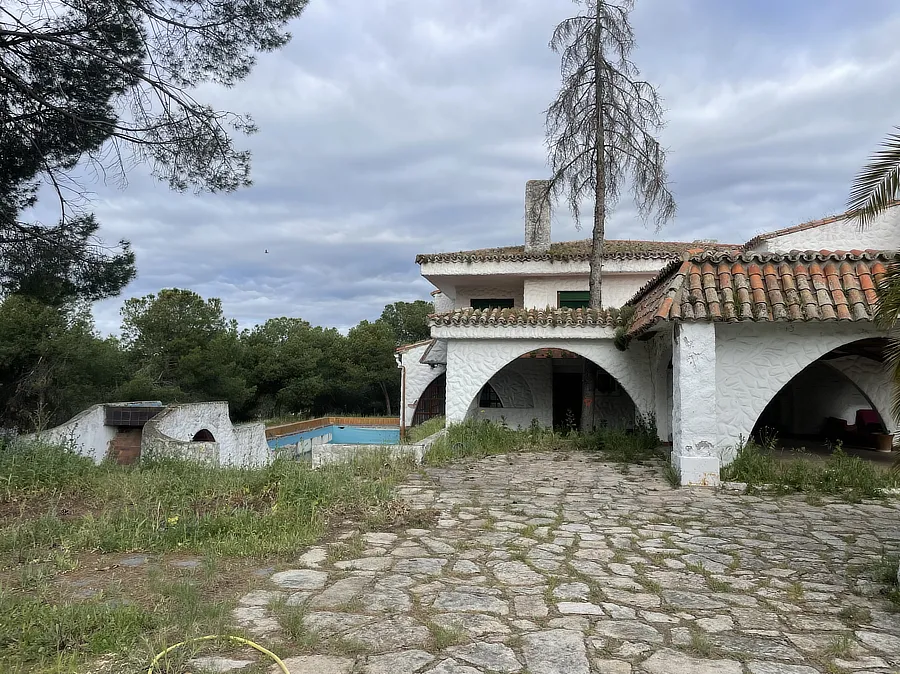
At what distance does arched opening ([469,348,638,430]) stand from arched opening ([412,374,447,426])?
385 cm

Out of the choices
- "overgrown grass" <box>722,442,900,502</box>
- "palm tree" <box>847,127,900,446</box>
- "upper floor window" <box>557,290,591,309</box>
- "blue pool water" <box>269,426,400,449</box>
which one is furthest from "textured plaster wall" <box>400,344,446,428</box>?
"palm tree" <box>847,127,900,446</box>

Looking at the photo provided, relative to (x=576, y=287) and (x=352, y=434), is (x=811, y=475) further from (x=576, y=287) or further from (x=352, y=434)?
(x=352, y=434)

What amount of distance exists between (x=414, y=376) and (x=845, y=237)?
12681 mm

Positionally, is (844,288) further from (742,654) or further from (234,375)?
(234,375)

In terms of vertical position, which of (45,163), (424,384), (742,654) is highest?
(45,163)

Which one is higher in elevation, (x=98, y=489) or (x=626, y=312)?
(x=626, y=312)

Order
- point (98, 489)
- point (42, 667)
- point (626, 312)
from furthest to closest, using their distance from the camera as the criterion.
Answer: point (626, 312) < point (98, 489) < point (42, 667)

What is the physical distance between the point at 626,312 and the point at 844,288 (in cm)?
417

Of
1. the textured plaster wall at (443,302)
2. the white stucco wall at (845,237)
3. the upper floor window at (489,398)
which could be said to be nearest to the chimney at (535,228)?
the textured plaster wall at (443,302)

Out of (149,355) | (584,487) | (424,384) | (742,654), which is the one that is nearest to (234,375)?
(149,355)

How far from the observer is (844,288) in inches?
321

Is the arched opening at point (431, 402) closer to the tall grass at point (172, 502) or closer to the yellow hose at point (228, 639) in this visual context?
the tall grass at point (172, 502)

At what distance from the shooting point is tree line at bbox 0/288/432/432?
21.8 m

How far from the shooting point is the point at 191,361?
29.2 meters
